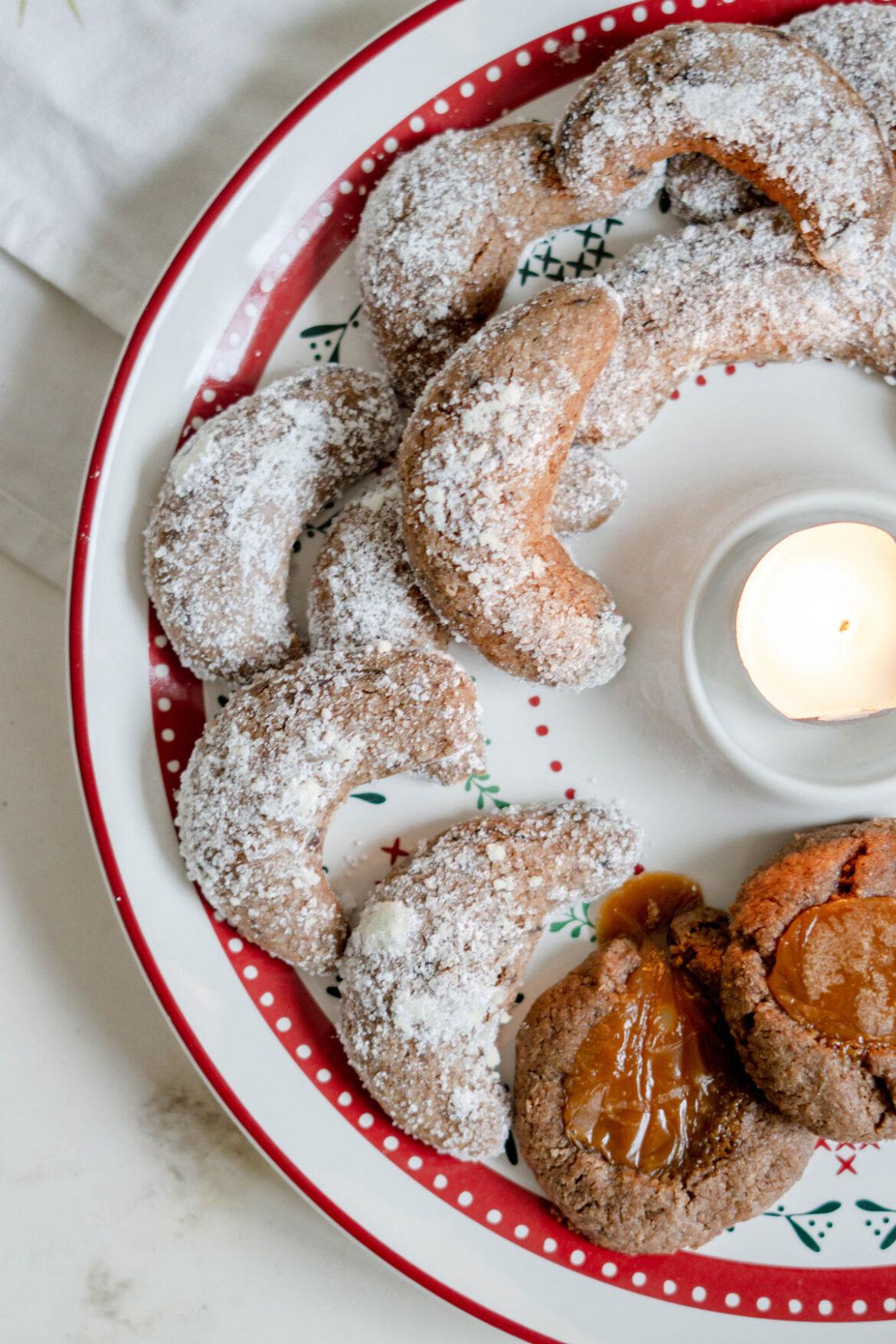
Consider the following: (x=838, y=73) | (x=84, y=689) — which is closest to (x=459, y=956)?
(x=84, y=689)

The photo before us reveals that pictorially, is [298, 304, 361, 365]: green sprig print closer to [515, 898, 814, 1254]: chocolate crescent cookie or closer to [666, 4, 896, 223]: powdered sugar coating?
[666, 4, 896, 223]: powdered sugar coating

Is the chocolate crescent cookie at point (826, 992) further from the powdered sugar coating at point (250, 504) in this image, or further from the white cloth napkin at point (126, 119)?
the white cloth napkin at point (126, 119)

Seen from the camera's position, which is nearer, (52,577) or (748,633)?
(748,633)

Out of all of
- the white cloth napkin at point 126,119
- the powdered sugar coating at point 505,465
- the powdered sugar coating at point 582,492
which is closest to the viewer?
the powdered sugar coating at point 505,465

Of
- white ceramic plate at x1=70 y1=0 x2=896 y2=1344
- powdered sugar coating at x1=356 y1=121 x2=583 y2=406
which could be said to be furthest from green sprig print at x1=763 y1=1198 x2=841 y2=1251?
powdered sugar coating at x1=356 y1=121 x2=583 y2=406

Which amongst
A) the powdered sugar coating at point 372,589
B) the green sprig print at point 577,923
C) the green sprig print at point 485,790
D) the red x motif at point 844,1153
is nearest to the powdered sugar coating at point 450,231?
the powdered sugar coating at point 372,589

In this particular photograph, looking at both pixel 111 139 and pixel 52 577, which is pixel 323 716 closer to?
pixel 52 577

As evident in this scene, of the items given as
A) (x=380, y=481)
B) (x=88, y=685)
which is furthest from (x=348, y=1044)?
(x=380, y=481)

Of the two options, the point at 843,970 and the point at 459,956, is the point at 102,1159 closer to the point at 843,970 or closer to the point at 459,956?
the point at 459,956
